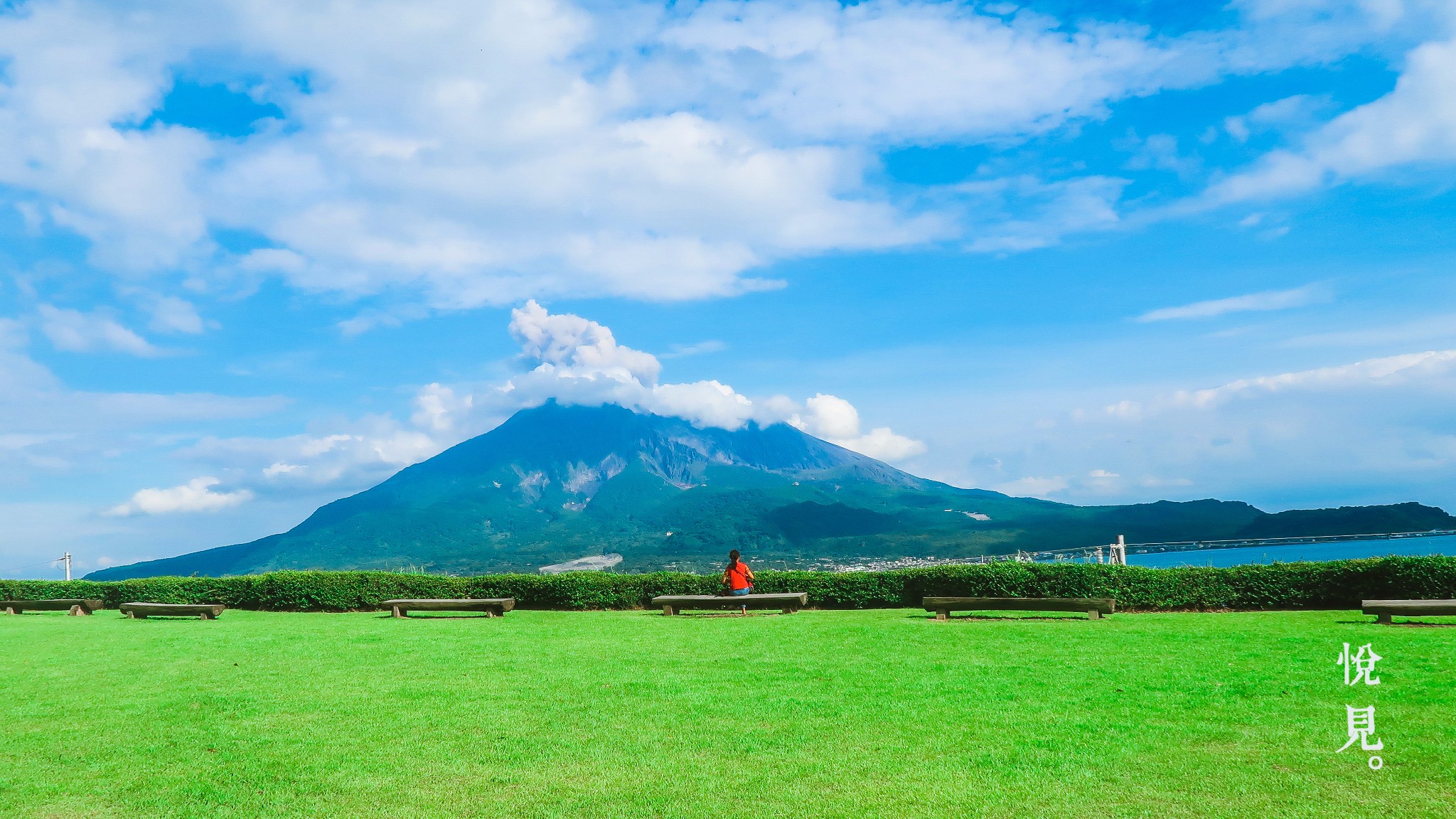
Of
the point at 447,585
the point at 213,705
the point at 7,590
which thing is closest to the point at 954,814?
the point at 213,705

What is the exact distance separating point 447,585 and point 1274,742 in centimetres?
2255

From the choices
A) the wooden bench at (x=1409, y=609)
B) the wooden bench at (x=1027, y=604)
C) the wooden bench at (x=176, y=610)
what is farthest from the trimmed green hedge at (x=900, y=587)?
the wooden bench at (x=1409, y=609)

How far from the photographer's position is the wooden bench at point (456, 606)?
21.3 meters

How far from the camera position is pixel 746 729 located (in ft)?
26.2

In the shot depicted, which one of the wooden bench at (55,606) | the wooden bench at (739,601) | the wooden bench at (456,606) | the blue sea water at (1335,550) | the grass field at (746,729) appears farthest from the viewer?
the blue sea water at (1335,550)

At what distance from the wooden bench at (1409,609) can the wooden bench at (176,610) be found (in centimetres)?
2479

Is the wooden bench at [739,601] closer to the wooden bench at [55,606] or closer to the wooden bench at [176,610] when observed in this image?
the wooden bench at [176,610]

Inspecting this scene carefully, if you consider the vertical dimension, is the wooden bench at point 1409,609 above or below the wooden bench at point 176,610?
below

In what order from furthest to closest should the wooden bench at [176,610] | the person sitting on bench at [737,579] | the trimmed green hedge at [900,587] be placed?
the wooden bench at [176,610], the person sitting on bench at [737,579], the trimmed green hedge at [900,587]

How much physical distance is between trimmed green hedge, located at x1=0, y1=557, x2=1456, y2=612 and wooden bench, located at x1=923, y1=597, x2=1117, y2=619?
1.89 m

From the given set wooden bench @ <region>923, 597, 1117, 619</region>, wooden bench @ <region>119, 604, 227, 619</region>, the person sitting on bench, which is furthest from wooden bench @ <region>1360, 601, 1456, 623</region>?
wooden bench @ <region>119, 604, 227, 619</region>

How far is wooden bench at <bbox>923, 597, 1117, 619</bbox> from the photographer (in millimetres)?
16984

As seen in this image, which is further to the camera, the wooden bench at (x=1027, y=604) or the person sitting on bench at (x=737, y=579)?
the person sitting on bench at (x=737, y=579)

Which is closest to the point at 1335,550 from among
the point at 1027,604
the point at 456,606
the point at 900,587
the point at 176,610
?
the point at 900,587
